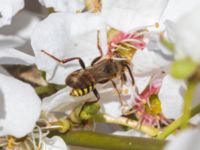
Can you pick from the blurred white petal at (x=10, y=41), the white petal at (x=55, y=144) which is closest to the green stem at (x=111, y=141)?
the white petal at (x=55, y=144)

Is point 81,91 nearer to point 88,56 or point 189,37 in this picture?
point 88,56

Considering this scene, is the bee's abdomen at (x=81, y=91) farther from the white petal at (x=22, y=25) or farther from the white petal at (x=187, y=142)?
the white petal at (x=187, y=142)

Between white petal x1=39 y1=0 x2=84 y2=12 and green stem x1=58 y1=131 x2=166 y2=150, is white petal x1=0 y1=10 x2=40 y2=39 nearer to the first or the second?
white petal x1=39 y1=0 x2=84 y2=12

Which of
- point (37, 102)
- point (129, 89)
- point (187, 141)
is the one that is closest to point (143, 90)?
point (129, 89)

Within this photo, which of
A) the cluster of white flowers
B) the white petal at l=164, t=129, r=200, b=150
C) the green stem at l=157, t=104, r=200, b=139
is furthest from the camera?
the cluster of white flowers

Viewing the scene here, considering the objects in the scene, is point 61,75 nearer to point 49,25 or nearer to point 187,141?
point 49,25

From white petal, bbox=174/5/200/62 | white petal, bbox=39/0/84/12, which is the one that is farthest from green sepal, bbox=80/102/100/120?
white petal, bbox=174/5/200/62
